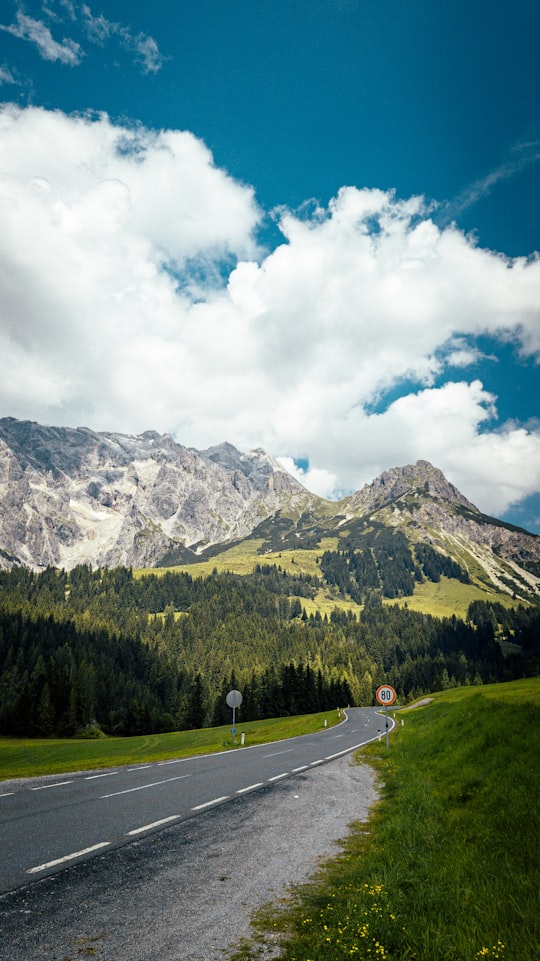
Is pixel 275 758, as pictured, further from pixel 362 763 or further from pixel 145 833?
pixel 145 833

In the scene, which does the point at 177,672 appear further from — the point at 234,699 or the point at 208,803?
the point at 208,803

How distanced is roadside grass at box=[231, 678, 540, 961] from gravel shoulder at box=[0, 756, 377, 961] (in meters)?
0.54

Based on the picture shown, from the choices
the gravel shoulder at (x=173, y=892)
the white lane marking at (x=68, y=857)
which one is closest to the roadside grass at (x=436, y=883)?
the gravel shoulder at (x=173, y=892)

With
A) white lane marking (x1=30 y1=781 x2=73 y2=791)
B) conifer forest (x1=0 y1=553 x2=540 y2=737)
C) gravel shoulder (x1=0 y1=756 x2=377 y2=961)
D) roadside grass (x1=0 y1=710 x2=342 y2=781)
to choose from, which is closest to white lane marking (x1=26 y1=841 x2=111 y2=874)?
gravel shoulder (x1=0 y1=756 x2=377 y2=961)

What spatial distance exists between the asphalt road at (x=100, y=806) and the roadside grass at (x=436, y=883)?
14.7ft

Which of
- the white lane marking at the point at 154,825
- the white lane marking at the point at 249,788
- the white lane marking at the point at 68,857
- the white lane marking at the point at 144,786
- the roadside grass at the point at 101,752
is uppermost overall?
the white lane marking at the point at 68,857

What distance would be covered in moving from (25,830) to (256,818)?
586 cm

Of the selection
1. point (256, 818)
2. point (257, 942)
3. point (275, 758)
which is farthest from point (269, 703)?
point (257, 942)

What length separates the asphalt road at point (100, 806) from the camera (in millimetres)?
9265

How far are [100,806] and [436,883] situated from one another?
34.6 ft

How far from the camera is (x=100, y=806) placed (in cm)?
1401

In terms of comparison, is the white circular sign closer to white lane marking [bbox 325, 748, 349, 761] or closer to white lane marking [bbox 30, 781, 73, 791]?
A: white lane marking [bbox 325, 748, 349, 761]

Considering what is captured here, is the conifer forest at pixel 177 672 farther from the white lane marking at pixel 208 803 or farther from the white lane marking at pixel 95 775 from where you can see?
the white lane marking at pixel 208 803

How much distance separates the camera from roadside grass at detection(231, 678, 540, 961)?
18.6ft
